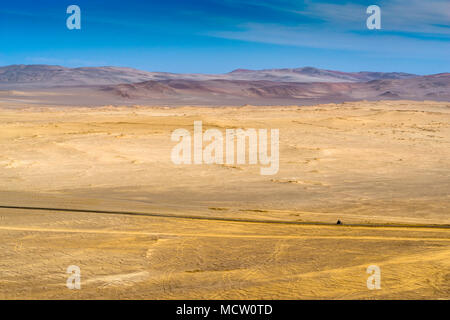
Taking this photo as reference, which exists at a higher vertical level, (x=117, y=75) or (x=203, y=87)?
(x=117, y=75)

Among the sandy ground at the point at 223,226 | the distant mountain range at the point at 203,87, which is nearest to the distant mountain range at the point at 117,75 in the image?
the distant mountain range at the point at 203,87

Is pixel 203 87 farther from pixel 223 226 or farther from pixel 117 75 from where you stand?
pixel 223 226

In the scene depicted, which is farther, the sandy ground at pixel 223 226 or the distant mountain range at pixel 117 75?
the distant mountain range at pixel 117 75

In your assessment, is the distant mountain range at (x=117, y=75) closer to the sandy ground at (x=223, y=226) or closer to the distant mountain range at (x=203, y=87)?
the distant mountain range at (x=203, y=87)

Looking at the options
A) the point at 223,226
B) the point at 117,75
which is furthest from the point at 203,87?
the point at 223,226

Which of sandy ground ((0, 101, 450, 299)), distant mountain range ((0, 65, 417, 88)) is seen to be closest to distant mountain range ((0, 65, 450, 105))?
distant mountain range ((0, 65, 417, 88))
